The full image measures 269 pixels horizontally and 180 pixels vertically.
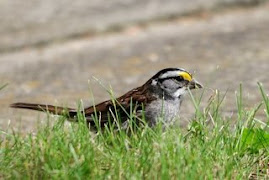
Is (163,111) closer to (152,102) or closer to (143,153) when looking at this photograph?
(152,102)

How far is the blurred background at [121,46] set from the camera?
311 inches

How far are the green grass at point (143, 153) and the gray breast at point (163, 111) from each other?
50 cm

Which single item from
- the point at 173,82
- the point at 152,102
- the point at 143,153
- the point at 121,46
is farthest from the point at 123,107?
the point at 121,46

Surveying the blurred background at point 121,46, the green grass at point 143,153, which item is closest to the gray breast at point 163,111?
the green grass at point 143,153

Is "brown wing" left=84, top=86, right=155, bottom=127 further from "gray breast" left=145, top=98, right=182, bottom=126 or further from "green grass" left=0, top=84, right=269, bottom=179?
"green grass" left=0, top=84, right=269, bottom=179

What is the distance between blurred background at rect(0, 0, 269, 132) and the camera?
790cm

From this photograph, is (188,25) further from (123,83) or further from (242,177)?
(242,177)

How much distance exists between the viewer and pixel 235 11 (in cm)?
1056

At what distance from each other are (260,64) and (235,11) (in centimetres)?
236

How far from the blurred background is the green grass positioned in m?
1.64

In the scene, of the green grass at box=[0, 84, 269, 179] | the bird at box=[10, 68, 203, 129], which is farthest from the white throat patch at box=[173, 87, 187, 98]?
the green grass at box=[0, 84, 269, 179]

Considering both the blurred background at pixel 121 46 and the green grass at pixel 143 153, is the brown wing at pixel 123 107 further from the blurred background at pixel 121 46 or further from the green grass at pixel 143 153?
the blurred background at pixel 121 46

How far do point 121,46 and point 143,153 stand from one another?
488 cm

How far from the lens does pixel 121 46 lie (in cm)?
952
